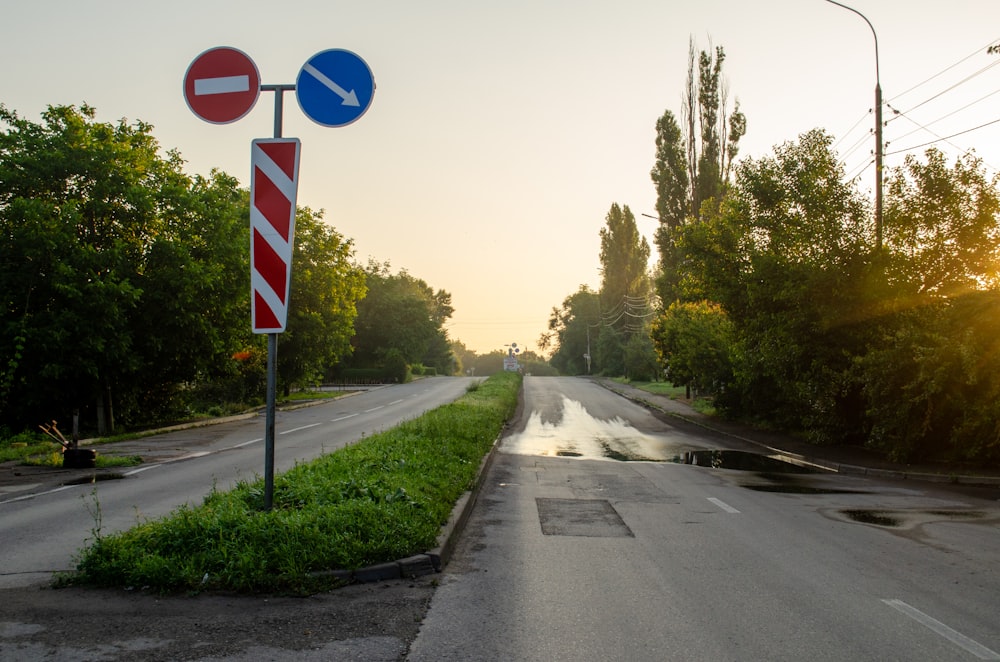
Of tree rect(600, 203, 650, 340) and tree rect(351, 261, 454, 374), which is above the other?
tree rect(600, 203, 650, 340)

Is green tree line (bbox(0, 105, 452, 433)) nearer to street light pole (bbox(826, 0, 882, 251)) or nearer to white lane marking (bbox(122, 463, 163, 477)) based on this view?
white lane marking (bbox(122, 463, 163, 477))

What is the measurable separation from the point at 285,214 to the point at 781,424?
69.8 feet

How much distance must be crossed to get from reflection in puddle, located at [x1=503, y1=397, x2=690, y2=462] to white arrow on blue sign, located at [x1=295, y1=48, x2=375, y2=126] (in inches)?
472

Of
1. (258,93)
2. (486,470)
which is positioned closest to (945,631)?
(258,93)

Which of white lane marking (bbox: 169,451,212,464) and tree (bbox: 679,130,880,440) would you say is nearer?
white lane marking (bbox: 169,451,212,464)

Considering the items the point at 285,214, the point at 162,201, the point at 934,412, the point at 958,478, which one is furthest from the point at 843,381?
the point at 162,201

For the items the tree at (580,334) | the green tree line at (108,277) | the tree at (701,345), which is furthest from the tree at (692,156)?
the tree at (580,334)

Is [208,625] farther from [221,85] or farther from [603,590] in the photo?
[221,85]

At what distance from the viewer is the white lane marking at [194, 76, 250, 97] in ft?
21.7

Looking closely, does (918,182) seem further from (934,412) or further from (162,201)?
(162,201)

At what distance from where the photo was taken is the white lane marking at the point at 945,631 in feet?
14.8

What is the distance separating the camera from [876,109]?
18516mm

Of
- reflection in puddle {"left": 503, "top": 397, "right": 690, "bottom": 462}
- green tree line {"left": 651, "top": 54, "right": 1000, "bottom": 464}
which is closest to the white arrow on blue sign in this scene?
reflection in puddle {"left": 503, "top": 397, "right": 690, "bottom": 462}

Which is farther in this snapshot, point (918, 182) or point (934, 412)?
point (918, 182)
